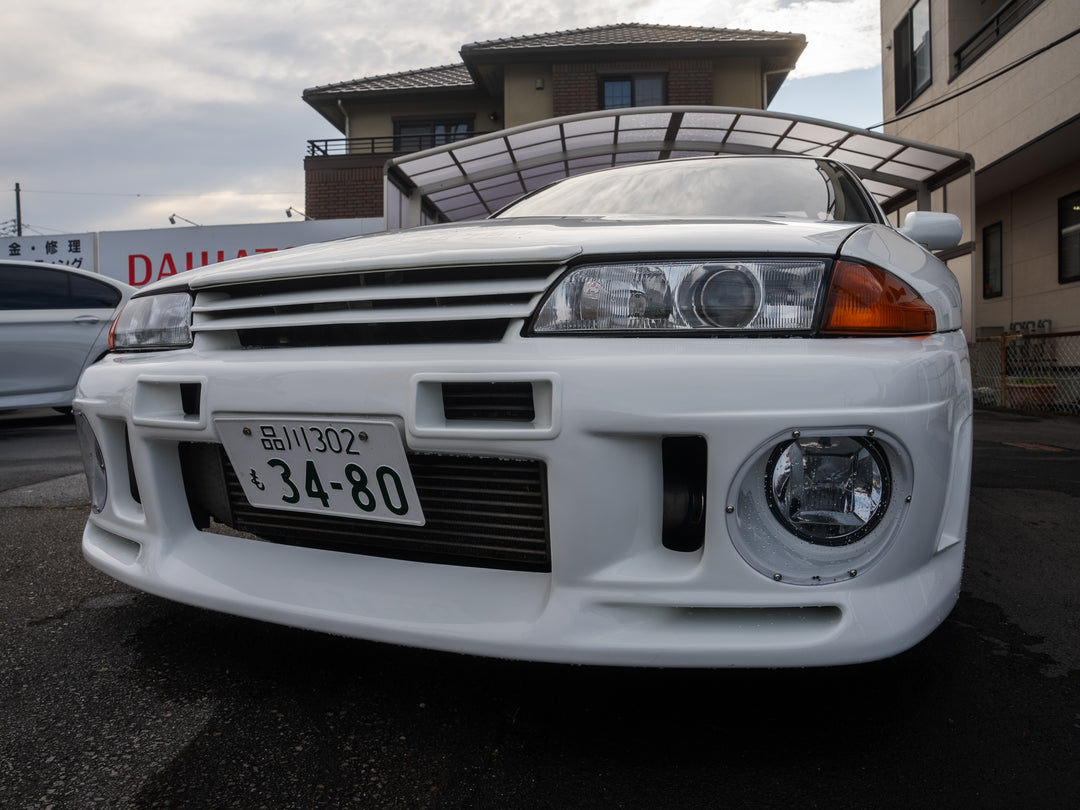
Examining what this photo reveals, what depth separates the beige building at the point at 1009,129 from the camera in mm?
7969

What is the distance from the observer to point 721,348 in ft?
3.91

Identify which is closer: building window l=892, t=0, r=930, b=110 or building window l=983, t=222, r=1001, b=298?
building window l=983, t=222, r=1001, b=298

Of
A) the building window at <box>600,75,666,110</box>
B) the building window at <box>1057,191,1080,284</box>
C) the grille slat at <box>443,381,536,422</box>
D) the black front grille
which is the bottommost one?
the black front grille

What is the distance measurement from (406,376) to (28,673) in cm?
110

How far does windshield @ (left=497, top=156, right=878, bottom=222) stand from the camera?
6.89 ft

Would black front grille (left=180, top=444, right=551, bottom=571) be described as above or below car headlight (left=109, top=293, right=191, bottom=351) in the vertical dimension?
below

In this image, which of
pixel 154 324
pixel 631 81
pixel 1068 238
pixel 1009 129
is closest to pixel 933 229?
pixel 154 324

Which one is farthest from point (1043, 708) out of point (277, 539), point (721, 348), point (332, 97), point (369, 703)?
point (332, 97)

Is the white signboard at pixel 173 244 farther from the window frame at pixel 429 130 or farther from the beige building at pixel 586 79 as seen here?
the window frame at pixel 429 130

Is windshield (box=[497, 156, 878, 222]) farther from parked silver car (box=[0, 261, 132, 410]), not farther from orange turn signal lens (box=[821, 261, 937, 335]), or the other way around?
parked silver car (box=[0, 261, 132, 410])

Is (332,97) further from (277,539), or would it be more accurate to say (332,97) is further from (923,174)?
(277,539)

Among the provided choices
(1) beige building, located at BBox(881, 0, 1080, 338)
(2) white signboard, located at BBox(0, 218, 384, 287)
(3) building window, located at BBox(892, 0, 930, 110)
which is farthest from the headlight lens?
(3) building window, located at BBox(892, 0, 930, 110)

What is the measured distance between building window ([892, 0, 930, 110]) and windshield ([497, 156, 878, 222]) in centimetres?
1109

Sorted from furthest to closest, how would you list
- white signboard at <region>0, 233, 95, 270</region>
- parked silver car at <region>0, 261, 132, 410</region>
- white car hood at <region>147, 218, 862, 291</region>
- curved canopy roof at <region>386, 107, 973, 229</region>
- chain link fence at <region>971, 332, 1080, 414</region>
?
white signboard at <region>0, 233, 95, 270</region>, chain link fence at <region>971, 332, 1080, 414</region>, curved canopy roof at <region>386, 107, 973, 229</region>, parked silver car at <region>0, 261, 132, 410</region>, white car hood at <region>147, 218, 862, 291</region>
